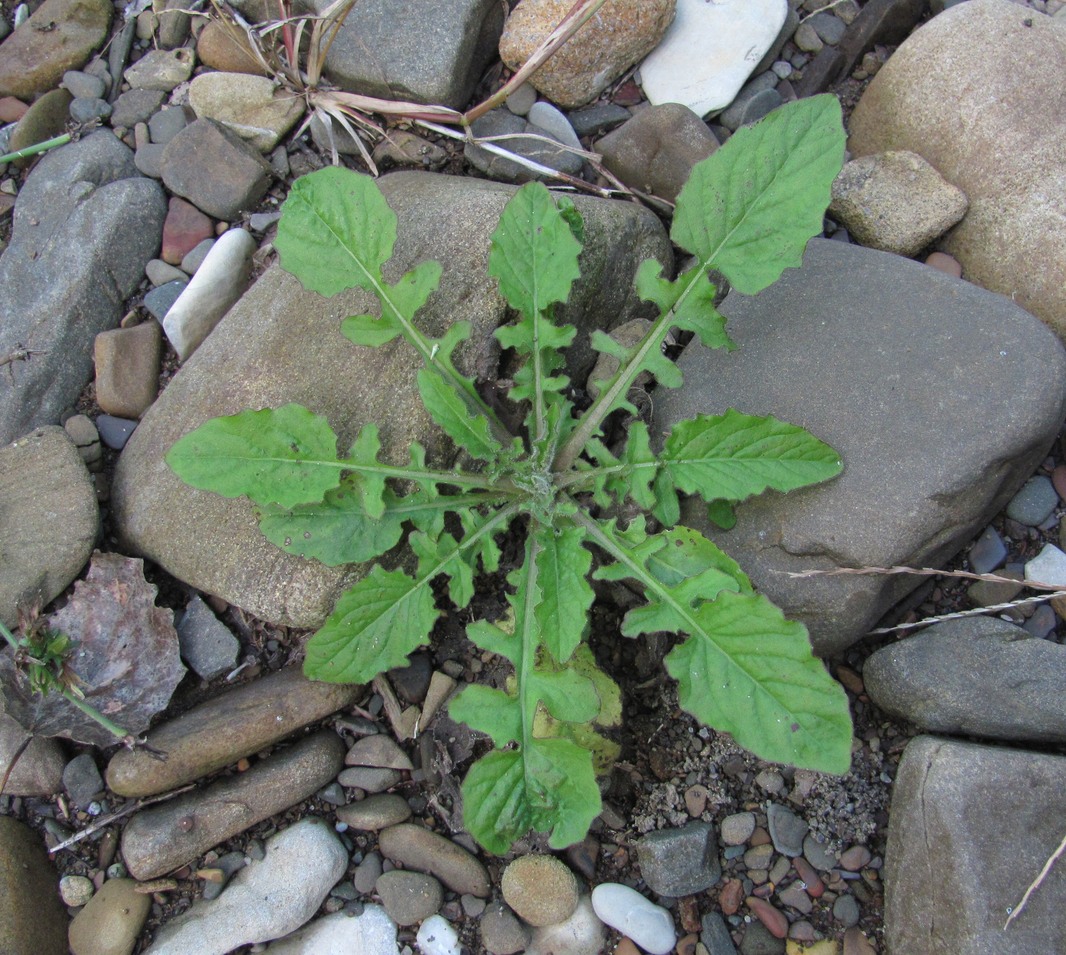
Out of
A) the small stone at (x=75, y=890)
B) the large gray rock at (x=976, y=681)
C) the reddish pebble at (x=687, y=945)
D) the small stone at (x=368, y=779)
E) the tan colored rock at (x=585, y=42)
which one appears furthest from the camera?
the tan colored rock at (x=585, y=42)

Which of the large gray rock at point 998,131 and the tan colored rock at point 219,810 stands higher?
the large gray rock at point 998,131

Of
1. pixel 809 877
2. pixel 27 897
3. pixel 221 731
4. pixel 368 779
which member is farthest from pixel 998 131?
pixel 27 897

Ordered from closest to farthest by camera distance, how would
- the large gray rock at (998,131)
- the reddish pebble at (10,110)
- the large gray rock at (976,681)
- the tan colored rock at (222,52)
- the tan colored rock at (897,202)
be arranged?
the large gray rock at (976,681) < the large gray rock at (998,131) < the tan colored rock at (897,202) < the tan colored rock at (222,52) < the reddish pebble at (10,110)

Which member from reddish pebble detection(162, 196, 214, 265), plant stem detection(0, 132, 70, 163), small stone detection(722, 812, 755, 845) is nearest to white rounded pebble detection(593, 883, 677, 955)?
small stone detection(722, 812, 755, 845)

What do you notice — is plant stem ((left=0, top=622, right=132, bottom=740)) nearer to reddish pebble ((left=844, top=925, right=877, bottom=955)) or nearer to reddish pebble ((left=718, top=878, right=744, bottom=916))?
reddish pebble ((left=718, top=878, right=744, bottom=916))

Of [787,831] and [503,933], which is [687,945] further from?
[503,933]

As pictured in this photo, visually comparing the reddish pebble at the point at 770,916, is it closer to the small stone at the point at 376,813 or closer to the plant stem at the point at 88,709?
the small stone at the point at 376,813

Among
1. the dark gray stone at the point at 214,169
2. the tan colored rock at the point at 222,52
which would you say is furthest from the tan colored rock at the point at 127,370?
the tan colored rock at the point at 222,52
